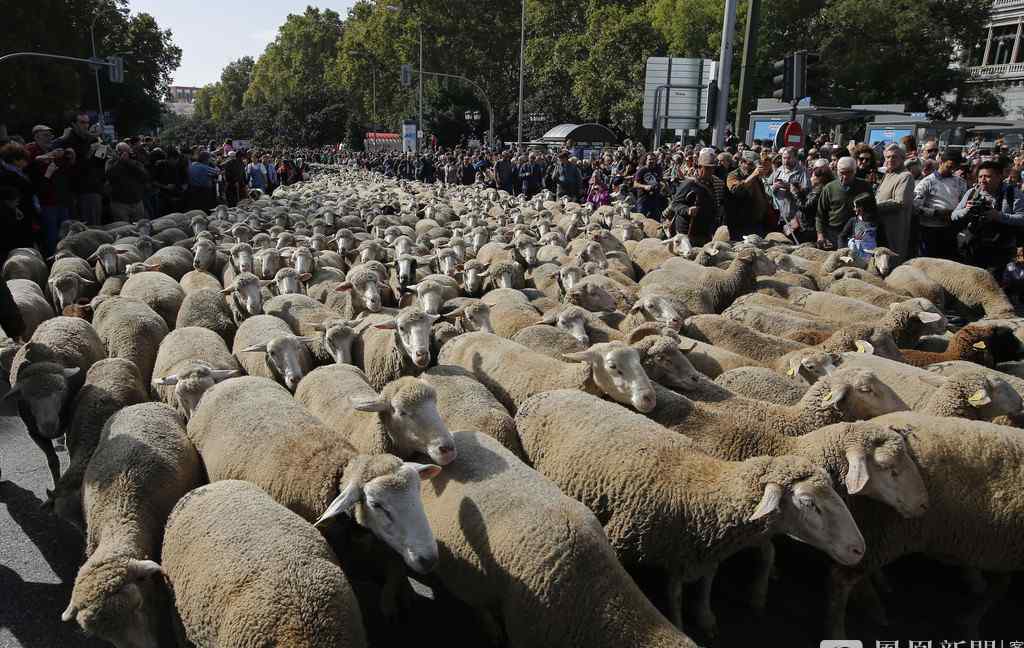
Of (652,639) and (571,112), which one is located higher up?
(571,112)

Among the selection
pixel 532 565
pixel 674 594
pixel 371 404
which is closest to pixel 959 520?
pixel 674 594

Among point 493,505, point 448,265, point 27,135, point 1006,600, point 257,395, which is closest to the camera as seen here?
point 493,505

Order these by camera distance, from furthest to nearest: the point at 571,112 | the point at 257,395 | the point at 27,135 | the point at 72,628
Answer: the point at 571,112, the point at 27,135, the point at 257,395, the point at 72,628

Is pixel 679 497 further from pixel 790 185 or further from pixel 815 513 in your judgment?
pixel 790 185

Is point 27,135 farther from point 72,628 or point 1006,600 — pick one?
point 1006,600

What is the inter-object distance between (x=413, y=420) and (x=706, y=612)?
64.4 inches

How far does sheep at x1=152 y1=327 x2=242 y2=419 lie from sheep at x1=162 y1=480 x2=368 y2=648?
138cm

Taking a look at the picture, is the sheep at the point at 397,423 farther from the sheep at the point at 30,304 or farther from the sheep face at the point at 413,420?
the sheep at the point at 30,304

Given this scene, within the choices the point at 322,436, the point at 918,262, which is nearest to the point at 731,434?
the point at 322,436

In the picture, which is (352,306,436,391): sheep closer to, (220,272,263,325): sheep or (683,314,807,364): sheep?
(220,272,263,325): sheep

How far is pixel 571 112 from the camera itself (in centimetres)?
5106

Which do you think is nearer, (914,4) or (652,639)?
(652,639)

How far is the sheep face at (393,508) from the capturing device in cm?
280

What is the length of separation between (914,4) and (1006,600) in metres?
48.2
